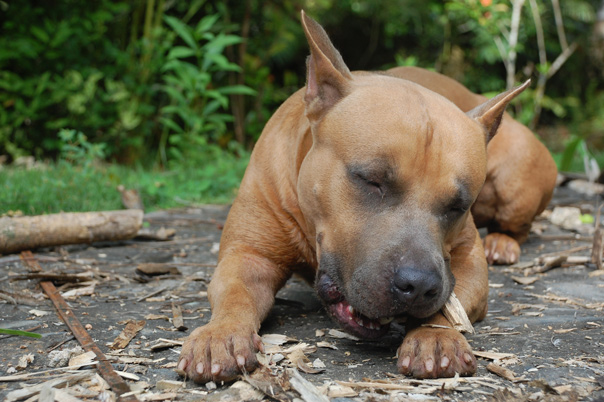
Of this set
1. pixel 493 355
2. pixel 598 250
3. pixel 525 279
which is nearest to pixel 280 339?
pixel 493 355

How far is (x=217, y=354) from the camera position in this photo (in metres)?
2.04

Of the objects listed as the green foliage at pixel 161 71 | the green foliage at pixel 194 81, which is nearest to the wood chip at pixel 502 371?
the green foliage at pixel 161 71

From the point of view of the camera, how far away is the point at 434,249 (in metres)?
2.22

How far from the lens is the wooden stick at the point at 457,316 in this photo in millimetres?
2371

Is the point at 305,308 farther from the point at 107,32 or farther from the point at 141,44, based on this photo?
the point at 107,32

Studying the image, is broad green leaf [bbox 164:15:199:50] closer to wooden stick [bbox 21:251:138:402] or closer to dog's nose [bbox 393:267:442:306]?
wooden stick [bbox 21:251:138:402]

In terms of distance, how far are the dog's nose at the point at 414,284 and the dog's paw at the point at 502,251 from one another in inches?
76.4

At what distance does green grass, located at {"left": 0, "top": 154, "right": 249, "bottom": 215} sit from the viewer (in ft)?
14.3

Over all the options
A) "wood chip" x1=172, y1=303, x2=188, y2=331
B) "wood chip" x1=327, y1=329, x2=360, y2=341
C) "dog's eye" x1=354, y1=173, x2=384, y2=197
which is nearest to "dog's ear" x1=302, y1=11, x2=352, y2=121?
"dog's eye" x1=354, y1=173, x2=384, y2=197

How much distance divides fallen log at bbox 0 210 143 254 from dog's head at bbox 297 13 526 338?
5.53ft

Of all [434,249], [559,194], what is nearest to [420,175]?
[434,249]

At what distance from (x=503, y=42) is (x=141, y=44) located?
19.8ft

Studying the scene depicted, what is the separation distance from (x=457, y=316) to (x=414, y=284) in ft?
1.34

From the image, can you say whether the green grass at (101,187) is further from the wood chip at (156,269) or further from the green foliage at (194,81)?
the wood chip at (156,269)
